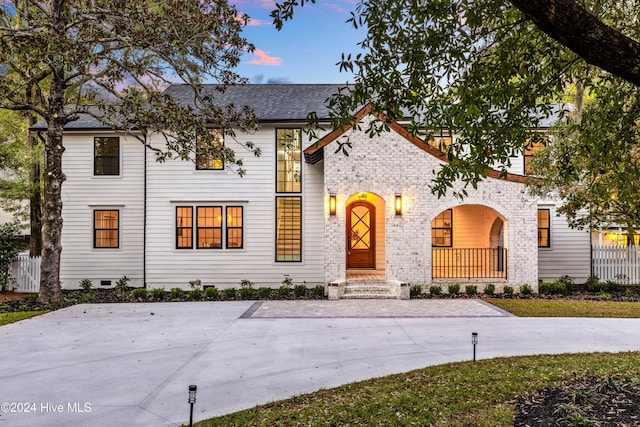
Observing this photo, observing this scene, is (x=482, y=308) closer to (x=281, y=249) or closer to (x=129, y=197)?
(x=281, y=249)

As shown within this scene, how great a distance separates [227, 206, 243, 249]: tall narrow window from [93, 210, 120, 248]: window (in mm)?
4414

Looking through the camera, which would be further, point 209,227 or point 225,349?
point 209,227

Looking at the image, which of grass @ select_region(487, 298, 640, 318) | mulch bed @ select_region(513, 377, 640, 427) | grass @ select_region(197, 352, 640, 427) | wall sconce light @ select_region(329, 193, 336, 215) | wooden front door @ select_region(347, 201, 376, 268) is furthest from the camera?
wooden front door @ select_region(347, 201, 376, 268)

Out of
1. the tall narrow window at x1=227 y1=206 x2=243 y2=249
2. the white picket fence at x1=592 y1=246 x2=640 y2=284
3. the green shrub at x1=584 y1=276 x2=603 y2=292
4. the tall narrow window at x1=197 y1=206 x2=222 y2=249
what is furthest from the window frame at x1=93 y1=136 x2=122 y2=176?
the white picket fence at x1=592 y1=246 x2=640 y2=284

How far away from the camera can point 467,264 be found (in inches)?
603

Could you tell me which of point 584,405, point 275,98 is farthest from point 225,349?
point 275,98

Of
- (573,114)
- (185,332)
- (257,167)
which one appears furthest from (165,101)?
(573,114)

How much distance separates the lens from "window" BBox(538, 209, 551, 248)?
15.4 meters

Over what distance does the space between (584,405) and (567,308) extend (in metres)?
7.79

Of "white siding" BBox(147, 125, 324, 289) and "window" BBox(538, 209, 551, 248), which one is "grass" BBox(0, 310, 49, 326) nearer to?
"white siding" BBox(147, 125, 324, 289)

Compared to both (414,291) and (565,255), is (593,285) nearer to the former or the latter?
(565,255)

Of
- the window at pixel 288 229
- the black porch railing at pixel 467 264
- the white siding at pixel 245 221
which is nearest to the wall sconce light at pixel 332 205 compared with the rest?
the white siding at pixel 245 221

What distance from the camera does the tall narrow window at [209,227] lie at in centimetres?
1508

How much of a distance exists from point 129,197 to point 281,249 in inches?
246
